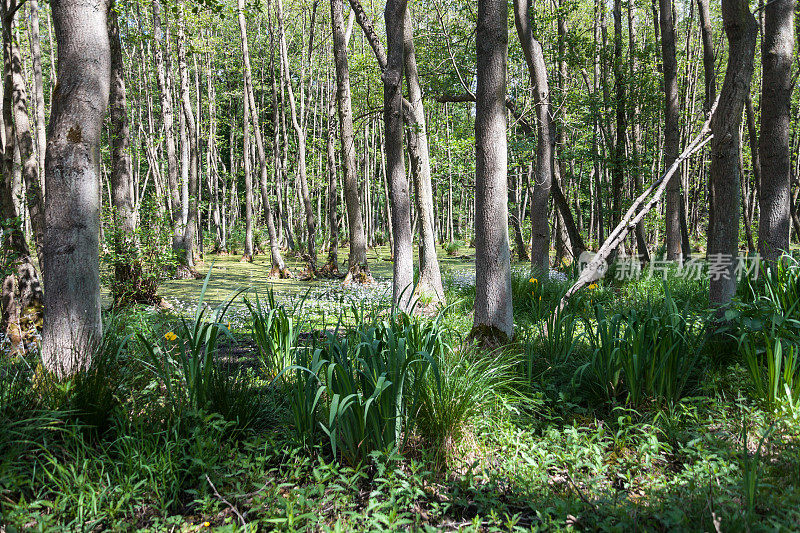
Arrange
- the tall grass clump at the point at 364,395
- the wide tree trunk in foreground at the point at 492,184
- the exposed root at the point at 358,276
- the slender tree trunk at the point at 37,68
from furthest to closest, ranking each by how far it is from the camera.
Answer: the slender tree trunk at the point at 37,68 → the exposed root at the point at 358,276 → the wide tree trunk in foreground at the point at 492,184 → the tall grass clump at the point at 364,395

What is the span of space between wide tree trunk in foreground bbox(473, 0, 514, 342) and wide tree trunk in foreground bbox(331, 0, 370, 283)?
6.48 meters

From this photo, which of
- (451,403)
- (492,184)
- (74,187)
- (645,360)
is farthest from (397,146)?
(451,403)

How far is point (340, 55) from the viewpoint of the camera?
34.9ft

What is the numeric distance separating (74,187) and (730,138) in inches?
187

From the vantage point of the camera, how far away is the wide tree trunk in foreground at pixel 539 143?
24.1ft

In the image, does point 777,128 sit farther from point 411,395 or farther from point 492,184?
point 411,395

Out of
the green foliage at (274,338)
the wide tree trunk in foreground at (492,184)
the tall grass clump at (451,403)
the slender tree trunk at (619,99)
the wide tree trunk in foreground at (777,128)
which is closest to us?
the tall grass clump at (451,403)

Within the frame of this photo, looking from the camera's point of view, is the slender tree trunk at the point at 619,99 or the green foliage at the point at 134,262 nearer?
the green foliage at the point at 134,262

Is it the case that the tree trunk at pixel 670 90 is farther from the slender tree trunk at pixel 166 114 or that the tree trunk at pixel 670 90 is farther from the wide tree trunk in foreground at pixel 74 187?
the slender tree trunk at pixel 166 114

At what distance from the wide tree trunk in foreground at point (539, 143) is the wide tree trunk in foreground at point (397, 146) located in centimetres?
219

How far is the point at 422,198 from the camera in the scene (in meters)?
6.99

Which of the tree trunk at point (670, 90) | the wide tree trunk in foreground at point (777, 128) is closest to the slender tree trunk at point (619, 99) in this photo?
the tree trunk at point (670, 90)

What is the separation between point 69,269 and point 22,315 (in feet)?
10.1

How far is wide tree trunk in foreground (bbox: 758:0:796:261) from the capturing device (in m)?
4.70
